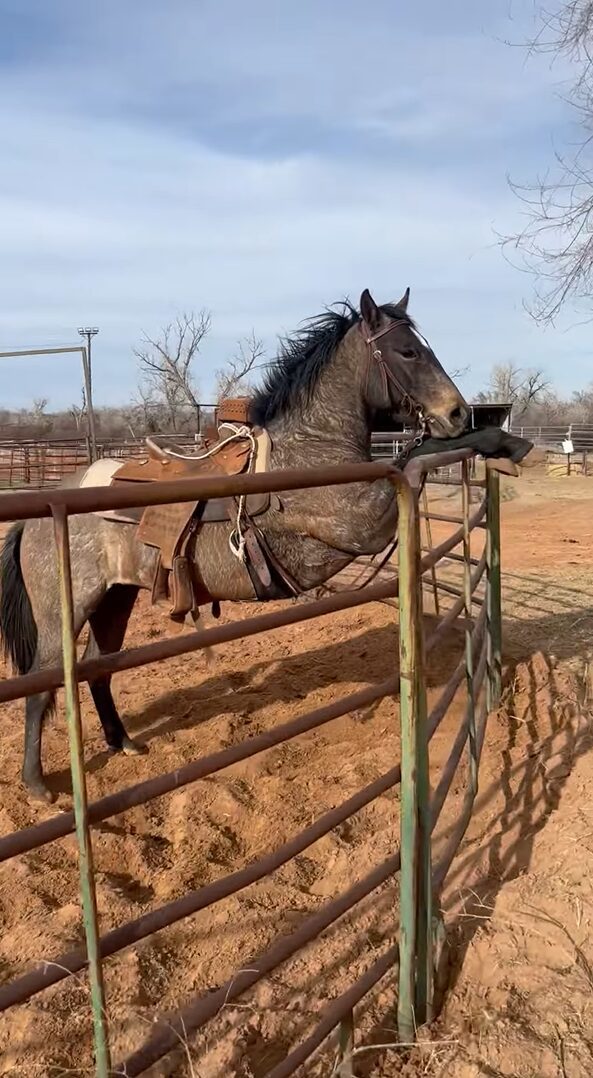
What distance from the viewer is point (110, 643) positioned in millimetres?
4516

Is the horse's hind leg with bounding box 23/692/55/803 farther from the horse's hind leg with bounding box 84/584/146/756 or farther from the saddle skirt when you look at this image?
the saddle skirt

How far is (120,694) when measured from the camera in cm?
522

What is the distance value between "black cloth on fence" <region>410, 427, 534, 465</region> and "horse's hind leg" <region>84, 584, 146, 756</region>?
1.89m

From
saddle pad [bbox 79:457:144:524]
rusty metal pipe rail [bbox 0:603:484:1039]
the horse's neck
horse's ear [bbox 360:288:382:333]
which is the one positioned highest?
horse's ear [bbox 360:288:382:333]

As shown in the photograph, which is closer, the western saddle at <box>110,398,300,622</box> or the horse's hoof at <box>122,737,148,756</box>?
the western saddle at <box>110,398,300,622</box>

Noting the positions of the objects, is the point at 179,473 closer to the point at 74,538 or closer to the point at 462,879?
the point at 74,538

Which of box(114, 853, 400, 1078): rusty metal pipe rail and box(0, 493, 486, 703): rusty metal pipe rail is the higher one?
box(0, 493, 486, 703): rusty metal pipe rail

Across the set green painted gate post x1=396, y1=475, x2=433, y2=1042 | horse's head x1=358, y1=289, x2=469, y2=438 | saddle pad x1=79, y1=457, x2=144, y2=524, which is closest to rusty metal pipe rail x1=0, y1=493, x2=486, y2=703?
green painted gate post x1=396, y1=475, x2=433, y2=1042

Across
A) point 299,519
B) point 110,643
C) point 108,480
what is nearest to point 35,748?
point 110,643

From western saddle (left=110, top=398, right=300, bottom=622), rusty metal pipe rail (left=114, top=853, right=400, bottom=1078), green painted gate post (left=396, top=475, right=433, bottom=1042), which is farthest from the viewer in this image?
western saddle (left=110, top=398, right=300, bottom=622)

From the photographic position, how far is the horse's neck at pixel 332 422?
13.2ft

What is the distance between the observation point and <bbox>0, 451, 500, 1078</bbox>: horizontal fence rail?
4.31 feet

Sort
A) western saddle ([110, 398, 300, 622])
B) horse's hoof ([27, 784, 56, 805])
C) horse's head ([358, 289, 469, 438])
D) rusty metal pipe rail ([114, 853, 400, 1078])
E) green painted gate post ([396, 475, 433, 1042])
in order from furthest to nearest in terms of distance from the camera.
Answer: horse's head ([358, 289, 469, 438]) → horse's hoof ([27, 784, 56, 805]) → western saddle ([110, 398, 300, 622]) → green painted gate post ([396, 475, 433, 1042]) → rusty metal pipe rail ([114, 853, 400, 1078])

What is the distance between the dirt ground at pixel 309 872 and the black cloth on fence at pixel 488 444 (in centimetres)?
156
